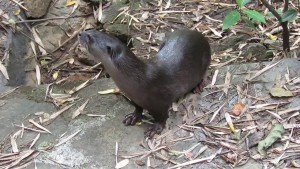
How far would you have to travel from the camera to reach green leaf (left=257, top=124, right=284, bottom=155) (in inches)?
Result: 110

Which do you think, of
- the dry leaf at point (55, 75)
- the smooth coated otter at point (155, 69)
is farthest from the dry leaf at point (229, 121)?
the dry leaf at point (55, 75)

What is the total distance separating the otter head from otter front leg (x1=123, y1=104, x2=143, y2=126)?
39cm

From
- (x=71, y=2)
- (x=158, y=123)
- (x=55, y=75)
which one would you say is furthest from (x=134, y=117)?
(x=71, y=2)

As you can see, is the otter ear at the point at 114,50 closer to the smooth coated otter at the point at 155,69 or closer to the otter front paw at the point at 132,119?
the smooth coated otter at the point at 155,69

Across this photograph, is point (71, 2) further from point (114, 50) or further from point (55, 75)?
point (114, 50)

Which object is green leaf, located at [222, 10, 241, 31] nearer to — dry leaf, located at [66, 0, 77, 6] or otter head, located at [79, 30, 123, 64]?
otter head, located at [79, 30, 123, 64]

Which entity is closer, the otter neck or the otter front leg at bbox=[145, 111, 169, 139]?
the otter neck

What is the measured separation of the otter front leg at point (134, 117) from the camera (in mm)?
3162

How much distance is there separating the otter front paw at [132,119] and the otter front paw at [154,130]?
0.12 m

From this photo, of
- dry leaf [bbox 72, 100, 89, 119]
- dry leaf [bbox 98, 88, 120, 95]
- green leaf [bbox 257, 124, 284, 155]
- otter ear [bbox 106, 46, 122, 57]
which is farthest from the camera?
dry leaf [bbox 98, 88, 120, 95]

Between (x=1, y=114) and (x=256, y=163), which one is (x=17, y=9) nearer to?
(x=1, y=114)

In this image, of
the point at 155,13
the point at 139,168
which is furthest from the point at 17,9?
the point at 139,168

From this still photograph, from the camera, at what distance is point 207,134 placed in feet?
9.80

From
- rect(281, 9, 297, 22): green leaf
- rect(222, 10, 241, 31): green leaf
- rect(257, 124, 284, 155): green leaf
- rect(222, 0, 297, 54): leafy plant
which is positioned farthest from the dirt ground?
rect(222, 10, 241, 31): green leaf
